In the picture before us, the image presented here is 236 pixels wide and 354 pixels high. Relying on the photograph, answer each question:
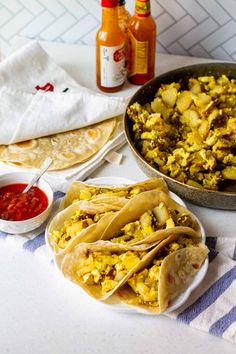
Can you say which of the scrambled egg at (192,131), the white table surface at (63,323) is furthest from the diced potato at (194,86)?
the white table surface at (63,323)

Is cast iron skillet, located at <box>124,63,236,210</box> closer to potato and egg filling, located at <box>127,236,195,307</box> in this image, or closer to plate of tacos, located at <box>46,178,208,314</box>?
plate of tacos, located at <box>46,178,208,314</box>

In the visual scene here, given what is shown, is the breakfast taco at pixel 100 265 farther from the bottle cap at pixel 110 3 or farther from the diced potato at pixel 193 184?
the bottle cap at pixel 110 3

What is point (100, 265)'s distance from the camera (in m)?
1.12

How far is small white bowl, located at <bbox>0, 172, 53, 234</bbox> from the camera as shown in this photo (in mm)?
1228

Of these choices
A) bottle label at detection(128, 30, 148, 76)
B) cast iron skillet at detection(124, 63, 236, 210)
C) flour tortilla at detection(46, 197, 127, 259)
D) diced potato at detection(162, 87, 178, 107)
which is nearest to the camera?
flour tortilla at detection(46, 197, 127, 259)

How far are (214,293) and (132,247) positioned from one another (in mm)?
200

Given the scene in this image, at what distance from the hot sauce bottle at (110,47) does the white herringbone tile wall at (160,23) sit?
29cm

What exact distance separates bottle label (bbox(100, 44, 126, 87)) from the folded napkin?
0.06m

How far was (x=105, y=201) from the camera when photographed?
124 centimetres

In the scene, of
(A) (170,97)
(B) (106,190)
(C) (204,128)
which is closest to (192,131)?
(C) (204,128)

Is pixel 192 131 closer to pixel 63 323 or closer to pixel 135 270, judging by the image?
pixel 135 270

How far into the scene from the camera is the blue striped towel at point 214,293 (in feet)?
3.54

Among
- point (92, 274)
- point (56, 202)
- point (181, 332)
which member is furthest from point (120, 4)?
point (181, 332)

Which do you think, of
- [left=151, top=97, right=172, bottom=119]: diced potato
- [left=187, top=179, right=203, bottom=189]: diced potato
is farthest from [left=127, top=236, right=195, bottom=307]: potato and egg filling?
[left=151, top=97, right=172, bottom=119]: diced potato
